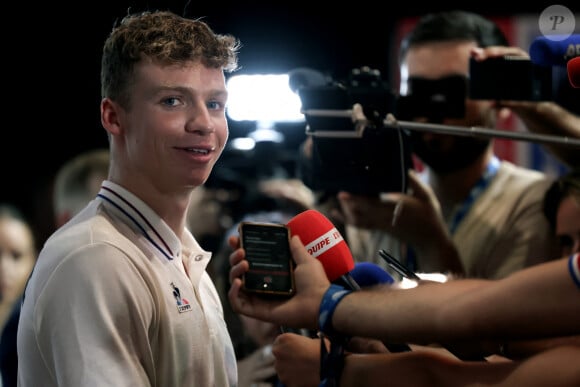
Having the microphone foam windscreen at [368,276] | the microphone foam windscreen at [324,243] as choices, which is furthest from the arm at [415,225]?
the microphone foam windscreen at [324,243]

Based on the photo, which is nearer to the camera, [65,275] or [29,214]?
[65,275]

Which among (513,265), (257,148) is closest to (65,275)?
(513,265)

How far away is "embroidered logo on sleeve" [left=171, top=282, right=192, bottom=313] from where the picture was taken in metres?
1.82

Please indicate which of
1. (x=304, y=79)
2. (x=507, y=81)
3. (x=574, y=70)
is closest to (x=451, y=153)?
(x=507, y=81)

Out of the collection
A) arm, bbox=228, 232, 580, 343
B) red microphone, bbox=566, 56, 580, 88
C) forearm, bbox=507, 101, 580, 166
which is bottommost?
arm, bbox=228, 232, 580, 343

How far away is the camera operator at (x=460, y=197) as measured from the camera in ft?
9.02

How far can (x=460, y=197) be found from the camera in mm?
3131

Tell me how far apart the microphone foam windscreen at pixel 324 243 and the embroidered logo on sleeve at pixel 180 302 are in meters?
0.25

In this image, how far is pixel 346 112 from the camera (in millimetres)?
2154

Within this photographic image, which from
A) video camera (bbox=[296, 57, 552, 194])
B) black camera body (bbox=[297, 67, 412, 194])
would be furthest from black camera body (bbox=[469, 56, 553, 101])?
black camera body (bbox=[297, 67, 412, 194])

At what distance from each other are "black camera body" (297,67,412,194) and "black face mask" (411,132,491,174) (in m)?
0.65

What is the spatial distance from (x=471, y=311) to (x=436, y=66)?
169 centimetres

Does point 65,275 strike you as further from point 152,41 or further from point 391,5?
point 391,5

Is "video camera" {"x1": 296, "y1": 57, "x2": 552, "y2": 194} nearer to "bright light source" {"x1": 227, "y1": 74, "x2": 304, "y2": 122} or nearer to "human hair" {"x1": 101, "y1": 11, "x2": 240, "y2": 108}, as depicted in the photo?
"human hair" {"x1": 101, "y1": 11, "x2": 240, "y2": 108}
